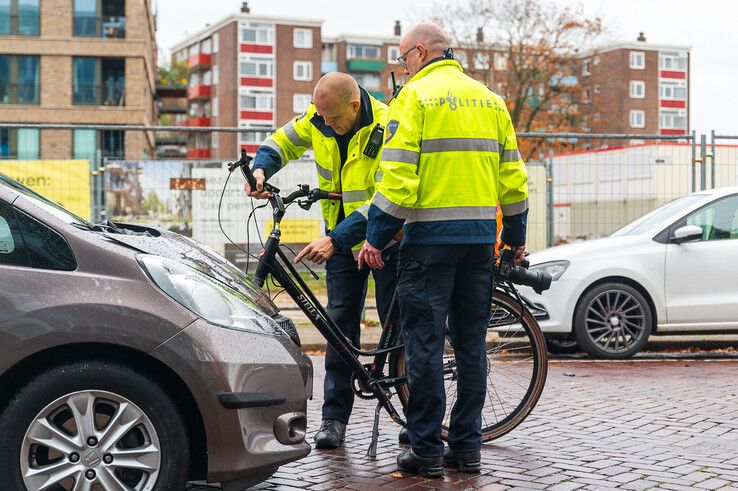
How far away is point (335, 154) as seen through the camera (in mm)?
5699

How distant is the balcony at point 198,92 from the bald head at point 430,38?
90.0 m

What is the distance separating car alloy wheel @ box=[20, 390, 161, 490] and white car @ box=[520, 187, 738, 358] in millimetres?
6151

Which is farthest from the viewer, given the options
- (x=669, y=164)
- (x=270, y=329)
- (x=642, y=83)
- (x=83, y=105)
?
(x=642, y=83)

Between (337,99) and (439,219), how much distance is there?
924 millimetres

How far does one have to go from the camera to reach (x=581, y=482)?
4.96 meters

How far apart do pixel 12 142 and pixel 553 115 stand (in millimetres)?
44000

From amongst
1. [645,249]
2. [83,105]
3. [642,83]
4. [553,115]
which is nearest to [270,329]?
[645,249]

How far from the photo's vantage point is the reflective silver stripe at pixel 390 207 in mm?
4773

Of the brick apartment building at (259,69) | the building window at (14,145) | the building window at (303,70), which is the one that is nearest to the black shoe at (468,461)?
the building window at (14,145)

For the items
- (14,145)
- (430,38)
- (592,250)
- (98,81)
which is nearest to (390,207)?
(430,38)

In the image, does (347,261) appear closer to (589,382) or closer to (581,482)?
(581,482)

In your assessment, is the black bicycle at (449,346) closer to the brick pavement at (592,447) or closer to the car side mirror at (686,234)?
the brick pavement at (592,447)

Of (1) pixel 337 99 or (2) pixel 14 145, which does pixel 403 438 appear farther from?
(2) pixel 14 145

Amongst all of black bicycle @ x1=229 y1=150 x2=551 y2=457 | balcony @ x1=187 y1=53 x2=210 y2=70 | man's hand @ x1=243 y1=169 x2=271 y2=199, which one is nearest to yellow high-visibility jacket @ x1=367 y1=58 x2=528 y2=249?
black bicycle @ x1=229 y1=150 x2=551 y2=457
